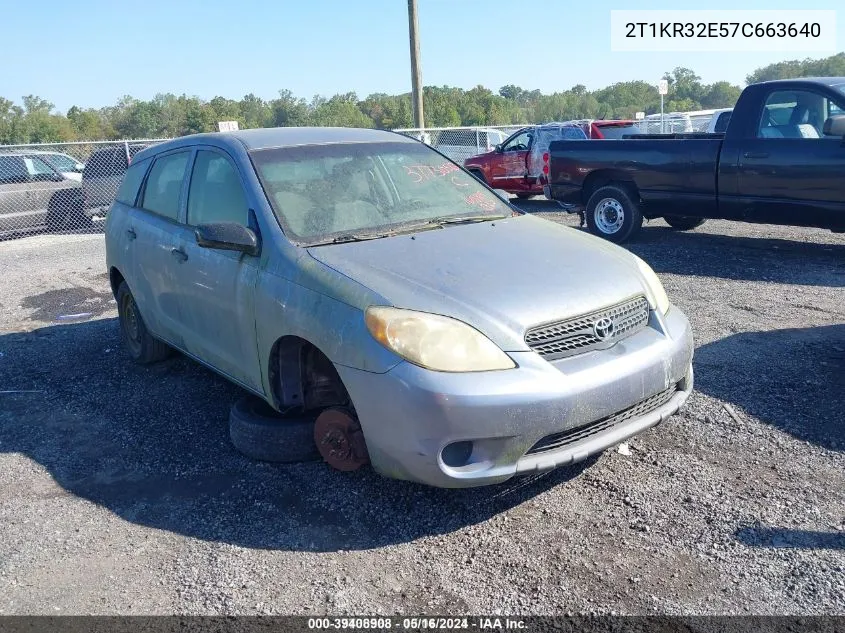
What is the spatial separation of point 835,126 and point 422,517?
21.4ft

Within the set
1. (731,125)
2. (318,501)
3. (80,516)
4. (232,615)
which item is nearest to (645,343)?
(318,501)

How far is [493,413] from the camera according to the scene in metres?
3.08

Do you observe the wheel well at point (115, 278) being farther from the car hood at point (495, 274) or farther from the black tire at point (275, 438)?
the car hood at point (495, 274)

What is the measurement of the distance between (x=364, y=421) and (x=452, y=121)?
78.0 metres

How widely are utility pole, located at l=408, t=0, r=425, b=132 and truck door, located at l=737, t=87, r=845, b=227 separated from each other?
13.9 metres

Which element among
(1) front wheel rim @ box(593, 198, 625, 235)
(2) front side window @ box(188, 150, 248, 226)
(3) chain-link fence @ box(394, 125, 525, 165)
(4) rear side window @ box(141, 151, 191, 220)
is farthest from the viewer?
(3) chain-link fence @ box(394, 125, 525, 165)

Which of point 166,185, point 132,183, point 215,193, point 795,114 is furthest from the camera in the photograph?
point 795,114

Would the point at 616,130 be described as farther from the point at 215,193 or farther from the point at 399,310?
the point at 399,310

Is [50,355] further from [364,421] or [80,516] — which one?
[364,421]

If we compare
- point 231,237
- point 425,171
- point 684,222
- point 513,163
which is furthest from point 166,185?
point 513,163

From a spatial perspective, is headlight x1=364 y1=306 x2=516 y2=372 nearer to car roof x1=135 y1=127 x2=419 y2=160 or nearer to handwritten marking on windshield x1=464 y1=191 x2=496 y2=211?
handwritten marking on windshield x1=464 y1=191 x2=496 y2=211

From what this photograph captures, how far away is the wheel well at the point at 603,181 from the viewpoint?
9.97m

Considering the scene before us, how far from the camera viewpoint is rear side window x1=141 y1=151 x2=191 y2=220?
4.99 m

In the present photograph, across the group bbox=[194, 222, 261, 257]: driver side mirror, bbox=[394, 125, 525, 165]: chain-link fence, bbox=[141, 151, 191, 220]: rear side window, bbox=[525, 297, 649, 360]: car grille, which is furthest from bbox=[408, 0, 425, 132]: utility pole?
bbox=[525, 297, 649, 360]: car grille
